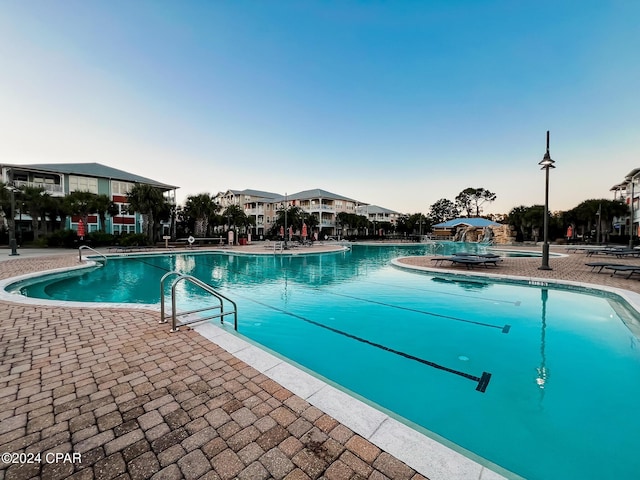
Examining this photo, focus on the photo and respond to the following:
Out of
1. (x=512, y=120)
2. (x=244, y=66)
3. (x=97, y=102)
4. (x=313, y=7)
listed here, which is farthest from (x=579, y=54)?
(x=97, y=102)

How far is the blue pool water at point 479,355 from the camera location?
303 centimetres

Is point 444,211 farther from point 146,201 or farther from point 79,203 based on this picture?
point 79,203

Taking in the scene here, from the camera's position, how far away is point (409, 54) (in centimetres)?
1770

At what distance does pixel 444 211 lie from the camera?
7306 centimetres

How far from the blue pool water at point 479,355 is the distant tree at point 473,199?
6552 cm

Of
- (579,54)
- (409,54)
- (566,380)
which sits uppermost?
(409,54)

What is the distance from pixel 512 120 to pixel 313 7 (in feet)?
56.6

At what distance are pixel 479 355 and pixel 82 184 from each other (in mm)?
44378

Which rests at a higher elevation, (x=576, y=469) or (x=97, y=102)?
(x=97, y=102)

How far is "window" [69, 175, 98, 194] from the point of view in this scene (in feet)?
110

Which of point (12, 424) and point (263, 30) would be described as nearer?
point (12, 424)

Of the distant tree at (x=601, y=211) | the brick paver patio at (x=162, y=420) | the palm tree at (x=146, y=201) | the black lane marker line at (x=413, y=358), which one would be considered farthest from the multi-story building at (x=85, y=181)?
the distant tree at (x=601, y=211)

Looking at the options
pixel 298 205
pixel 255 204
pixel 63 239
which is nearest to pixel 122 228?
pixel 63 239

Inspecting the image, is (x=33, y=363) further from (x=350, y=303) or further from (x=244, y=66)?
(x=244, y=66)
